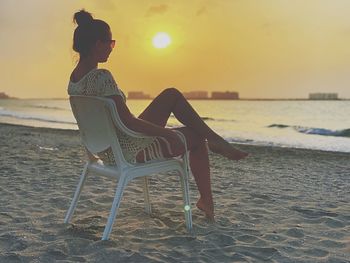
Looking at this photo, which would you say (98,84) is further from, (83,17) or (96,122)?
(83,17)

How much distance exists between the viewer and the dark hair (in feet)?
9.70

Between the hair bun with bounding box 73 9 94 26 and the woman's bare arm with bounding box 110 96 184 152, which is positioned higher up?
the hair bun with bounding box 73 9 94 26

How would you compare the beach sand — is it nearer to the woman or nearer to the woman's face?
the woman

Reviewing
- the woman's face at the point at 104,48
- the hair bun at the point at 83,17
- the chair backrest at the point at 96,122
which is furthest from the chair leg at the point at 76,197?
the hair bun at the point at 83,17

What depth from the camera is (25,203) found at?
4.05 m

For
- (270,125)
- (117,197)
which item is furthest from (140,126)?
(270,125)

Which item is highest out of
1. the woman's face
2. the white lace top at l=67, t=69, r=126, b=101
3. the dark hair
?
the dark hair

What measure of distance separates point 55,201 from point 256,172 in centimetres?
321

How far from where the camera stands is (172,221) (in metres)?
3.60

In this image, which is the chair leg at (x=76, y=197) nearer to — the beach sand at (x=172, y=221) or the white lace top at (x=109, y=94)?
the beach sand at (x=172, y=221)

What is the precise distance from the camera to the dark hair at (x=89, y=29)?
116 inches

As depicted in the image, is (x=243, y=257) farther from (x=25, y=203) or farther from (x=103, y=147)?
(x=25, y=203)

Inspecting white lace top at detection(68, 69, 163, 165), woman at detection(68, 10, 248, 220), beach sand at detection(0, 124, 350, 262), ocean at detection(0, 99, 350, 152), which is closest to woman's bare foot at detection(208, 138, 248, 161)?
woman at detection(68, 10, 248, 220)

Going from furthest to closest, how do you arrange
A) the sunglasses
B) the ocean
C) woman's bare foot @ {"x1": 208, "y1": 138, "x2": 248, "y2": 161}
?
the ocean, woman's bare foot @ {"x1": 208, "y1": 138, "x2": 248, "y2": 161}, the sunglasses
